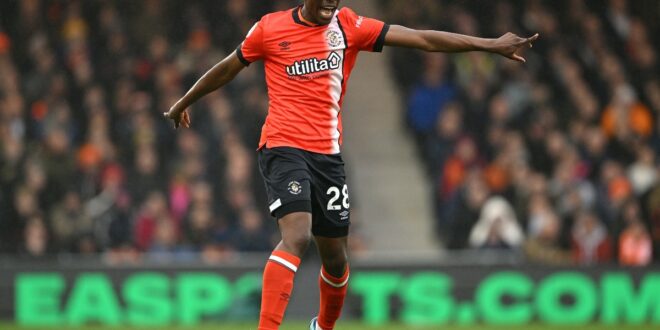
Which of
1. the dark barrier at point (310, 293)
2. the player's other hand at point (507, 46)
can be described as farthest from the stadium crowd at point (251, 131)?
the player's other hand at point (507, 46)

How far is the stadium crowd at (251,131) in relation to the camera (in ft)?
51.9

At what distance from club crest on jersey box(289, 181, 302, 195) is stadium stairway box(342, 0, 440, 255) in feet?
30.6

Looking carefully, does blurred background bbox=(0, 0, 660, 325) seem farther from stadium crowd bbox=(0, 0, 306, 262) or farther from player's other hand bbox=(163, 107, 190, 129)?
player's other hand bbox=(163, 107, 190, 129)

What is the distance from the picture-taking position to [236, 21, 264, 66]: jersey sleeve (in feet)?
27.2

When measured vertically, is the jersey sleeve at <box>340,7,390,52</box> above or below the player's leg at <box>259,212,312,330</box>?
above

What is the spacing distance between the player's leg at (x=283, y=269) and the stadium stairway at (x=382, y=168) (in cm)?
937

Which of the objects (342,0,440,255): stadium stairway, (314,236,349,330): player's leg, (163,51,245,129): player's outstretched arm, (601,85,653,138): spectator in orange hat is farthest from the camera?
(342,0,440,255): stadium stairway

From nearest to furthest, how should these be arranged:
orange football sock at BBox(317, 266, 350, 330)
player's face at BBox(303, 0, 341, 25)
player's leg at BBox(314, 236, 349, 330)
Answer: player's face at BBox(303, 0, 341, 25)
player's leg at BBox(314, 236, 349, 330)
orange football sock at BBox(317, 266, 350, 330)

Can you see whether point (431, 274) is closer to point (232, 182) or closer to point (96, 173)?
point (232, 182)

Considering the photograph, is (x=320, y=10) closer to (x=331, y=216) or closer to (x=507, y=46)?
(x=507, y=46)

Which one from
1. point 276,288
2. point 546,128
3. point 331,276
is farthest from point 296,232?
point 546,128

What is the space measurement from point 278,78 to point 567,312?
6.99 m

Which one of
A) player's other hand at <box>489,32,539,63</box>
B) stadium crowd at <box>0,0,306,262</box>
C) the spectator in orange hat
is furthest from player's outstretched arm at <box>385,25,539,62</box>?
the spectator in orange hat

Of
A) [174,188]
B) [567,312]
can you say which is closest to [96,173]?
[174,188]
